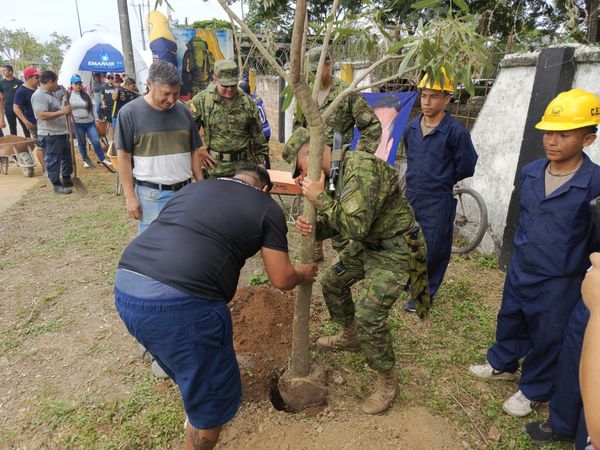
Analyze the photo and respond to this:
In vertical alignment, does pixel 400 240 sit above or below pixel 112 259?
above

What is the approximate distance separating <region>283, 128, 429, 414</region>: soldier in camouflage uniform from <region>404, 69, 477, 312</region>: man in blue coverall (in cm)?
103

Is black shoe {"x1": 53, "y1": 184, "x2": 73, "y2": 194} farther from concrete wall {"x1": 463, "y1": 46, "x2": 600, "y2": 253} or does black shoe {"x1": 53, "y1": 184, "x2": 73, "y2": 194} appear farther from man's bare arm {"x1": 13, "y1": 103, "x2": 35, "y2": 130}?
concrete wall {"x1": 463, "y1": 46, "x2": 600, "y2": 253}

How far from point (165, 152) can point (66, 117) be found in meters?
4.85

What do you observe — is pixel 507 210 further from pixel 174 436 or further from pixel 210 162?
pixel 174 436

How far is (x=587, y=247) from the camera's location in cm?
224

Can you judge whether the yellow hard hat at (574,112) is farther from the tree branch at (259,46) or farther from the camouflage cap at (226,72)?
the camouflage cap at (226,72)

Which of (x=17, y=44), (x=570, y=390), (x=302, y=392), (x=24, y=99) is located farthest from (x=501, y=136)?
(x=17, y=44)

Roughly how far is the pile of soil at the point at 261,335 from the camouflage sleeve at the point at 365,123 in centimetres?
161

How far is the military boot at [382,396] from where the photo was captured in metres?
2.52

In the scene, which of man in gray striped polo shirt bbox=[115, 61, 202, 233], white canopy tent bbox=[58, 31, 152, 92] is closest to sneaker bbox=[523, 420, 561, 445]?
man in gray striped polo shirt bbox=[115, 61, 202, 233]

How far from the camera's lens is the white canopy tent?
13406 millimetres

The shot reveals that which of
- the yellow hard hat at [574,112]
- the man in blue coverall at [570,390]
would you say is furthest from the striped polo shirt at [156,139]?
the man in blue coverall at [570,390]

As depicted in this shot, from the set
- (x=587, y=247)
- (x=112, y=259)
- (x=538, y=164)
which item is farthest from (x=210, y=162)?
(x=587, y=247)

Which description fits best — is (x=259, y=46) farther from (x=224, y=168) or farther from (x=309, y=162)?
(x=224, y=168)
